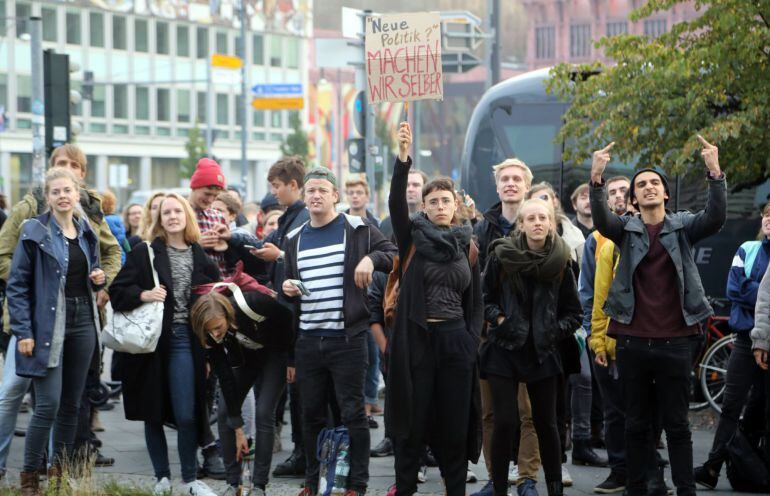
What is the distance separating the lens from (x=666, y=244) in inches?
274

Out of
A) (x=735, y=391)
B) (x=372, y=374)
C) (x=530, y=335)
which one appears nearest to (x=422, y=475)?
(x=530, y=335)

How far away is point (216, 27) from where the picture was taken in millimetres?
77688

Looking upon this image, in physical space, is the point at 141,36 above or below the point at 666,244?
above

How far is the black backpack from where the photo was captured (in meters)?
7.81

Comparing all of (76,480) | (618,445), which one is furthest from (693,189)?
(76,480)

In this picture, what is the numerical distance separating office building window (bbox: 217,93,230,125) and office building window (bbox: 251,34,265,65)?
2946 millimetres

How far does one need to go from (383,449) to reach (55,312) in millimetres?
2792

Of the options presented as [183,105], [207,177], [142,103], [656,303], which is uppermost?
[183,105]

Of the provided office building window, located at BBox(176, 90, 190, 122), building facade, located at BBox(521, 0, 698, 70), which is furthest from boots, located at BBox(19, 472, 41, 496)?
building facade, located at BBox(521, 0, 698, 70)

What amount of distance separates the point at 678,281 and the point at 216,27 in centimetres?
7300

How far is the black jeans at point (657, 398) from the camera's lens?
6.94 metres

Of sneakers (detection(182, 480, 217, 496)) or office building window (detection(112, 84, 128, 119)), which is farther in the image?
office building window (detection(112, 84, 128, 119))

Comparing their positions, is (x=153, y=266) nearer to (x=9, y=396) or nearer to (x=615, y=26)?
(x=9, y=396)

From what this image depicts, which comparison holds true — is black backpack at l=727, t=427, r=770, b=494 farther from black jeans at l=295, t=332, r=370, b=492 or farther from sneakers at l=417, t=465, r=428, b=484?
black jeans at l=295, t=332, r=370, b=492
